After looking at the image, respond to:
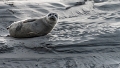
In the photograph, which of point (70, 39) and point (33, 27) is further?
point (33, 27)

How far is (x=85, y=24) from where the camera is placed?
7.23 metres

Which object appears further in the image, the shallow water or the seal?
the seal

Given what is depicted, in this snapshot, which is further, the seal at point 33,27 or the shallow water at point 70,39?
the seal at point 33,27

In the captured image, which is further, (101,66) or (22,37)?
(22,37)

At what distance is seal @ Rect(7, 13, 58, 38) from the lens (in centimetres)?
613

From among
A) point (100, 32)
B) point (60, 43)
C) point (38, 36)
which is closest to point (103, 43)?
point (100, 32)

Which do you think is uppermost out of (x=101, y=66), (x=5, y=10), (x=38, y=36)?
(x=5, y=10)

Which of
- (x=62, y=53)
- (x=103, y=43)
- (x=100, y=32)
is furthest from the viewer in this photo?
(x=100, y=32)

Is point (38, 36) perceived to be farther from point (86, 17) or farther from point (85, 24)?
point (86, 17)

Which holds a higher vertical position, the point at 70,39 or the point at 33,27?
the point at 33,27

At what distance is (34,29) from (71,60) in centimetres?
133

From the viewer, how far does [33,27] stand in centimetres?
620

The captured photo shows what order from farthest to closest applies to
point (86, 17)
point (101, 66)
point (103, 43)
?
point (86, 17)
point (103, 43)
point (101, 66)

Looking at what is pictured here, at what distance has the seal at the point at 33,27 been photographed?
6133mm
